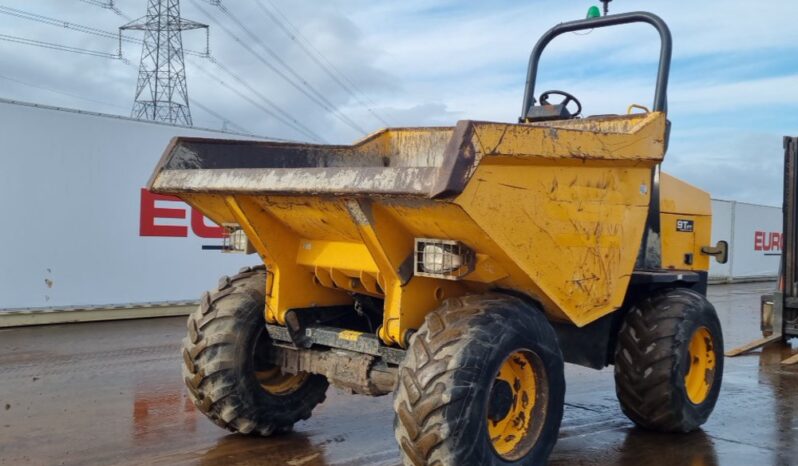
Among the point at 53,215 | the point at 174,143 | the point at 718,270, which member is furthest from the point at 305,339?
the point at 718,270

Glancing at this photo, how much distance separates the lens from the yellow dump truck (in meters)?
3.94

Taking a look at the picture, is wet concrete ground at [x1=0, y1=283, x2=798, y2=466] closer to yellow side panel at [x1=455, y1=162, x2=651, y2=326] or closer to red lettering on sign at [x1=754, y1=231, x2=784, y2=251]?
yellow side panel at [x1=455, y1=162, x2=651, y2=326]

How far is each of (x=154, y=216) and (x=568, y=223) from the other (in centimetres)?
854

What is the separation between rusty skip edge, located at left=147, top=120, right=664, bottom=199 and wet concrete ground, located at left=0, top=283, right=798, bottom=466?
173cm

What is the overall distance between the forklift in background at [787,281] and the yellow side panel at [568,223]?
230 inches

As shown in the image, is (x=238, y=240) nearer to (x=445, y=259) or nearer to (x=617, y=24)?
(x=445, y=259)

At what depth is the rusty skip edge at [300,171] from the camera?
359 cm

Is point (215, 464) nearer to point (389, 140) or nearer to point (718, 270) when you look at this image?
point (389, 140)

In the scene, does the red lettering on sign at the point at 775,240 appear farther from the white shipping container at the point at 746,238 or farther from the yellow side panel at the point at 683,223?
the yellow side panel at the point at 683,223

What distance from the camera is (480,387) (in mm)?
3984

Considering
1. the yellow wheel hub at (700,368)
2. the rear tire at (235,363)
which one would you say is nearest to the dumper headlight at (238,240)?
the rear tire at (235,363)

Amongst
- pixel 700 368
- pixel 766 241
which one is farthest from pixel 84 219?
pixel 766 241

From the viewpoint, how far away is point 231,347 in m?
5.18

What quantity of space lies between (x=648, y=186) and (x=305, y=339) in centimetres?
239
